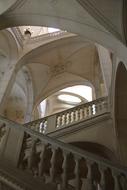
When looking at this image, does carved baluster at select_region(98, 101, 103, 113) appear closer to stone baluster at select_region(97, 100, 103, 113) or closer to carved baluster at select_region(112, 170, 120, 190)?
stone baluster at select_region(97, 100, 103, 113)

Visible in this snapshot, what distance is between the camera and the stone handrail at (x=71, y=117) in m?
8.37

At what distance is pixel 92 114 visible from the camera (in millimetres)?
8453

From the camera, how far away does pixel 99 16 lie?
21.1 feet

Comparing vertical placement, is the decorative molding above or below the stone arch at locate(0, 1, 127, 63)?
above

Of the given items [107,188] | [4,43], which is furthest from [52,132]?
[4,43]

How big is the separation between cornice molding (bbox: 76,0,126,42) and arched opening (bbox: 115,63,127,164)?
1.69 metres

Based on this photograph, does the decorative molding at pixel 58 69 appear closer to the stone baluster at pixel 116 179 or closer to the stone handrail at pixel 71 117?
the stone handrail at pixel 71 117

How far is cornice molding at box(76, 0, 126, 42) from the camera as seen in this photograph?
19.9 feet

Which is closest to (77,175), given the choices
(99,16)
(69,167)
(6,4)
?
(69,167)

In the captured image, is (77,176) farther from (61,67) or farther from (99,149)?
(61,67)

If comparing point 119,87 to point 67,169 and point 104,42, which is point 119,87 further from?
point 67,169

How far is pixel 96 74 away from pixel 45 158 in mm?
10350

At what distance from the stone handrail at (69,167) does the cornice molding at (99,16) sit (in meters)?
2.96

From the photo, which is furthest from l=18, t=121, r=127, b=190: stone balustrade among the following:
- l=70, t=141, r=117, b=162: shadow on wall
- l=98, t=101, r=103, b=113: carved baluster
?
l=98, t=101, r=103, b=113: carved baluster
